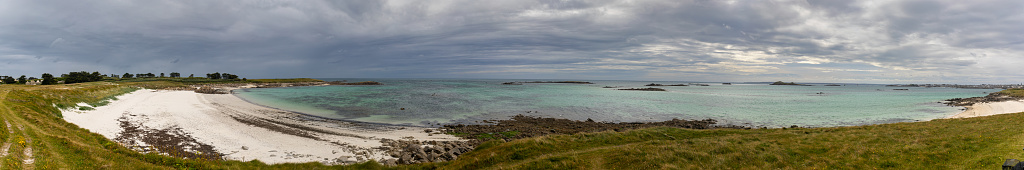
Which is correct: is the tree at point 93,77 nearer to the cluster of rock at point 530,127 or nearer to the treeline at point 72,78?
the treeline at point 72,78

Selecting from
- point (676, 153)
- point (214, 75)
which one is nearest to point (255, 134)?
point (676, 153)

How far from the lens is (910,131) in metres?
14.8

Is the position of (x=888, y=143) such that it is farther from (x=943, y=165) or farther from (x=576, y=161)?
(x=576, y=161)

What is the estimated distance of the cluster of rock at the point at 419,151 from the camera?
44.6 feet

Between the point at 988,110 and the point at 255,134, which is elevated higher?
the point at 988,110

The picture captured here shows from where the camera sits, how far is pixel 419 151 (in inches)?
588

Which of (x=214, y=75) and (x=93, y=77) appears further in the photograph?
(x=214, y=75)

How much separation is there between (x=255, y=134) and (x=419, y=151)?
11.1 m

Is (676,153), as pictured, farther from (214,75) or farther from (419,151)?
(214,75)

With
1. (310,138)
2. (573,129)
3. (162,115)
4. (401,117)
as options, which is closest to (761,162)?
(573,129)

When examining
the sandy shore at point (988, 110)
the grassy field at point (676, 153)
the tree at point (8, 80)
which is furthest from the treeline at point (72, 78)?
the sandy shore at point (988, 110)

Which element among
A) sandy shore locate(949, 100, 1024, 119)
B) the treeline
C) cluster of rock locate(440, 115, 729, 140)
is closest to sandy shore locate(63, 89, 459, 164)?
cluster of rock locate(440, 115, 729, 140)

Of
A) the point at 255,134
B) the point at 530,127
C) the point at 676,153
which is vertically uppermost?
→ the point at 676,153

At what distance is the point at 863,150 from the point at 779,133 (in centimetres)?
499
